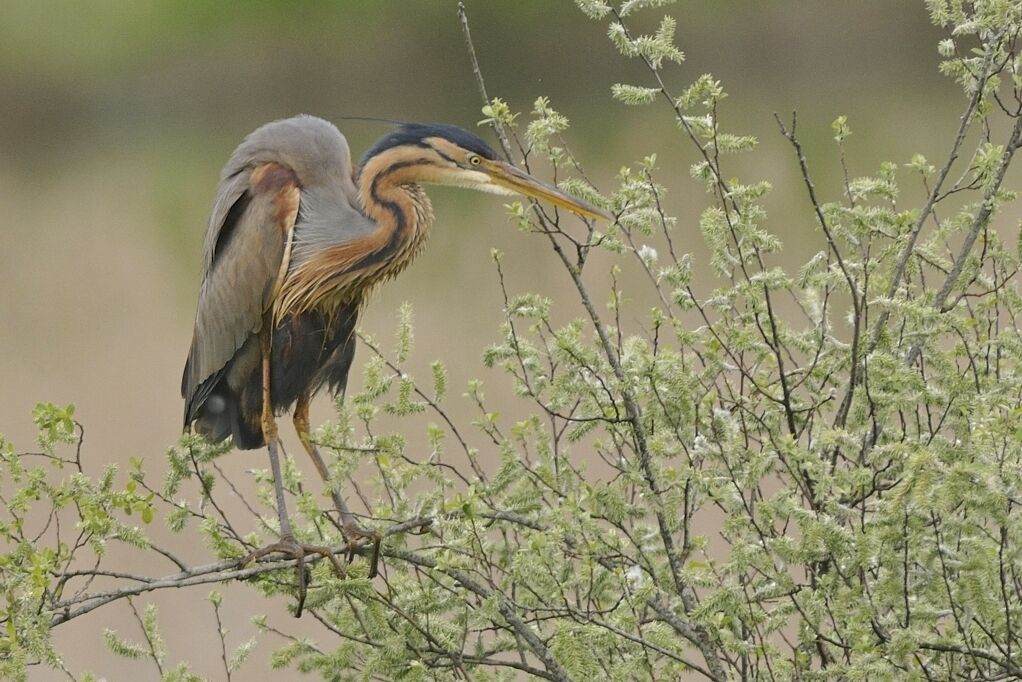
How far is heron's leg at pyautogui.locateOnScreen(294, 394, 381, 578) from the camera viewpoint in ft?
9.52

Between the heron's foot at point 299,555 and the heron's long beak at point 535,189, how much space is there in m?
0.84

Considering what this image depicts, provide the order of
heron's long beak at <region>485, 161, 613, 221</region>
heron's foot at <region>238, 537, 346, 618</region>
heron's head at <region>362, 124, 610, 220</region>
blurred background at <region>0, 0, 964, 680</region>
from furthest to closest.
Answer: blurred background at <region>0, 0, 964, 680</region> < heron's head at <region>362, 124, 610, 220</region> < heron's long beak at <region>485, 161, 613, 221</region> < heron's foot at <region>238, 537, 346, 618</region>

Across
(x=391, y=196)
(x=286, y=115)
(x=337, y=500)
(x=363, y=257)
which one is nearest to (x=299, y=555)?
(x=337, y=500)

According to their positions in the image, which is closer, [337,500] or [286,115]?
Result: [337,500]

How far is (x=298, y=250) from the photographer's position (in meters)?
3.47

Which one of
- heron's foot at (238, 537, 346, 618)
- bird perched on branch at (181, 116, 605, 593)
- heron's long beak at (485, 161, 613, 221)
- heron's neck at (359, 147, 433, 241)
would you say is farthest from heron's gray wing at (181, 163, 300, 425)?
heron's foot at (238, 537, 346, 618)

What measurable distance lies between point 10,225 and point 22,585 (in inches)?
299

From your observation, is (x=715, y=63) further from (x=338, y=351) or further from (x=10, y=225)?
(x=338, y=351)

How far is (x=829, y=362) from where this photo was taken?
2760mm

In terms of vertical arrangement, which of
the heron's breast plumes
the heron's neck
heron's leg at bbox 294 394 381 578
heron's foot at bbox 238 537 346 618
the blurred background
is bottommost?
heron's foot at bbox 238 537 346 618

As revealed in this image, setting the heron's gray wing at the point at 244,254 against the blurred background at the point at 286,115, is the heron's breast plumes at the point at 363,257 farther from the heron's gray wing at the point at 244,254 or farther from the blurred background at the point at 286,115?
the blurred background at the point at 286,115

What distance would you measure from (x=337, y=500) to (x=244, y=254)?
633 millimetres

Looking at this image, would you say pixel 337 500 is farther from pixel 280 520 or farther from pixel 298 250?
pixel 298 250

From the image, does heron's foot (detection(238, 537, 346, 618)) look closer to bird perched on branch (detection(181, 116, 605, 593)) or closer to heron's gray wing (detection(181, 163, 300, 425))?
bird perched on branch (detection(181, 116, 605, 593))
